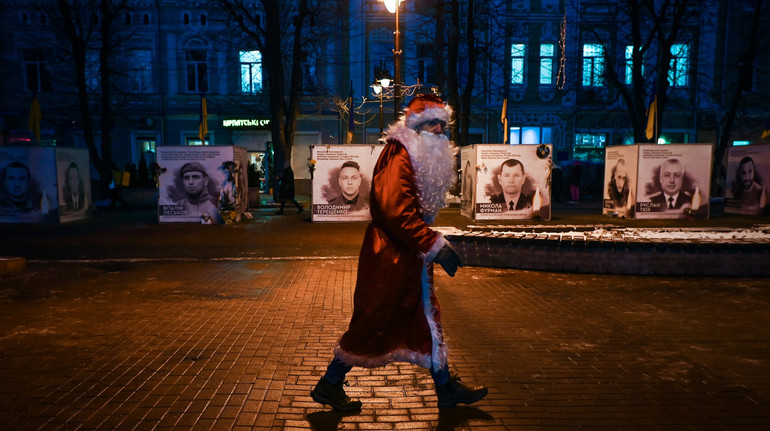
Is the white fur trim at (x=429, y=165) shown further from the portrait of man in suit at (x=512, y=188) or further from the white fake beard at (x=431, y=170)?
the portrait of man in suit at (x=512, y=188)

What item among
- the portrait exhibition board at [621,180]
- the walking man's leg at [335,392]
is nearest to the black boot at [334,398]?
the walking man's leg at [335,392]

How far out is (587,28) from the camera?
28312 mm

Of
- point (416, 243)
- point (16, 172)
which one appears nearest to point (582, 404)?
point (416, 243)

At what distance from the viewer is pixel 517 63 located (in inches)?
1139

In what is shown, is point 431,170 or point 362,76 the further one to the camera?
point 362,76

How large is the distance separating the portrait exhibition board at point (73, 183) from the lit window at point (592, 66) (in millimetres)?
24709

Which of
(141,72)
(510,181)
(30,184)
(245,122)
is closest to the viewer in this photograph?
(510,181)

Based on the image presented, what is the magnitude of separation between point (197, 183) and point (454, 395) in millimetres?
12650

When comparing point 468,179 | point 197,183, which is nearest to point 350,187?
point 468,179

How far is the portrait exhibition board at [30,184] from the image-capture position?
1484cm

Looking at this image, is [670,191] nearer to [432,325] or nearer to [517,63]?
[432,325]

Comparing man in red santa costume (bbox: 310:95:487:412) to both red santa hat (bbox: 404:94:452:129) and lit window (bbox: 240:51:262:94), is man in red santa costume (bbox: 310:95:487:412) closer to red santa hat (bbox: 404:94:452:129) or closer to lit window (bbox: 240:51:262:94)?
red santa hat (bbox: 404:94:452:129)

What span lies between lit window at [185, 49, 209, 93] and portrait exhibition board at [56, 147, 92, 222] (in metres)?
12.7

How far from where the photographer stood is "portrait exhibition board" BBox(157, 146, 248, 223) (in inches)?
567
